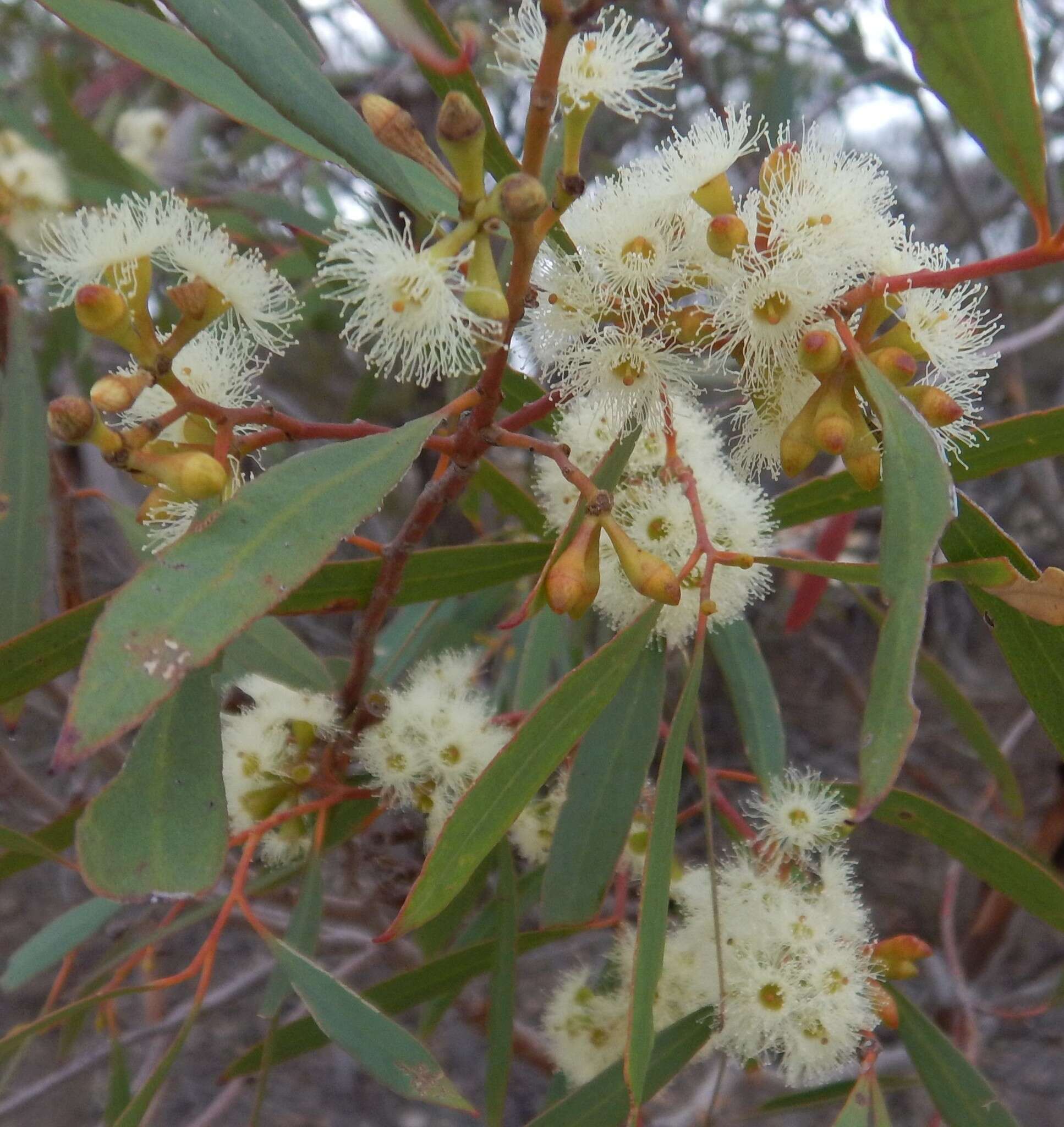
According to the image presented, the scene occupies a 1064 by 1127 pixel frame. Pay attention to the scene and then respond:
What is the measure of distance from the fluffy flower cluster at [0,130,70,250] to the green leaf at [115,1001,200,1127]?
4.31ft

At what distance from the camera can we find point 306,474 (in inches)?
30.1

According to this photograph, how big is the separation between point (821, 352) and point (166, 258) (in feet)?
1.89

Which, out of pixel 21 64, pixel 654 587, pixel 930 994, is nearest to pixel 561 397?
pixel 654 587

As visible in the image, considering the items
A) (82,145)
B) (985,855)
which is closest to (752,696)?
(985,855)

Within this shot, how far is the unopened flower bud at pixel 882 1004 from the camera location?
1.10m

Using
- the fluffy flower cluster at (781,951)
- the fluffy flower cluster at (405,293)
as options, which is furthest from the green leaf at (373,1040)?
the fluffy flower cluster at (405,293)

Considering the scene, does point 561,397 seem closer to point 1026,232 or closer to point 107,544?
point 107,544

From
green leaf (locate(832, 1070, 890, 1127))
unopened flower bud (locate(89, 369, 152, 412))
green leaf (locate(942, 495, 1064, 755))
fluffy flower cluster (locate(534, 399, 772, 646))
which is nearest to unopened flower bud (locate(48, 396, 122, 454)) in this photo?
Answer: unopened flower bud (locate(89, 369, 152, 412))

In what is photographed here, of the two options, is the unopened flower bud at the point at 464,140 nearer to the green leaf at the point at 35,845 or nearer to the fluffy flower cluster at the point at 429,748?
the fluffy flower cluster at the point at 429,748

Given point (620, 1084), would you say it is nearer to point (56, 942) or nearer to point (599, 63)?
point (56, 942)

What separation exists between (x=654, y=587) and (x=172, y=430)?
497mm

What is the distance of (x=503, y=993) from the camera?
46.2 inches

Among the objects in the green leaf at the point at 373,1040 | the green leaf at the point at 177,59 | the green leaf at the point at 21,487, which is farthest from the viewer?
the green leaf at the point at 21,487

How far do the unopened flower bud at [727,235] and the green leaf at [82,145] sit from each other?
4.20ft
